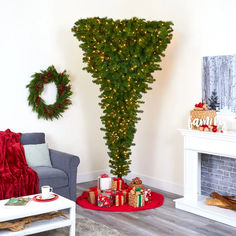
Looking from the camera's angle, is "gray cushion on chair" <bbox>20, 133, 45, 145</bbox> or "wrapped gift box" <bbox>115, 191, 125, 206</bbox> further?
"gray cushion on chair" <bbox>20, 133, 45, 145</bbox>

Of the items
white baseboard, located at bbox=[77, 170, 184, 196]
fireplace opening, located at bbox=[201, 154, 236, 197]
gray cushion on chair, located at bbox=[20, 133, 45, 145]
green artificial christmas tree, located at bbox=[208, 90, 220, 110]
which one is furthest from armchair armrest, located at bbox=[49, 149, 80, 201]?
green artificial christmas tree, located at bbox=[208, 90, 220, 110]

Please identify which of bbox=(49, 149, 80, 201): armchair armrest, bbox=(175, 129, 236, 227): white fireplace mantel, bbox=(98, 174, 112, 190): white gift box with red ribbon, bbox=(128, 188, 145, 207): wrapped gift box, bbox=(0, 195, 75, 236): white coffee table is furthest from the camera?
bbox=(98, 174, 112, 190): white gift box with red ribbon

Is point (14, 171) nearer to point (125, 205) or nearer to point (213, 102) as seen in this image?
point (125, 205)

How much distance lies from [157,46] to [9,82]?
73.8 inches

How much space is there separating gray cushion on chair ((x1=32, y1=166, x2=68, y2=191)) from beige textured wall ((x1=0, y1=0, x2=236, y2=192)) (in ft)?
3.12

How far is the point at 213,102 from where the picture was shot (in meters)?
4.39

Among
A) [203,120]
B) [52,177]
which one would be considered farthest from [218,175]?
[52,177]

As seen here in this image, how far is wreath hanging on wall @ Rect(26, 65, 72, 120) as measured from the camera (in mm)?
4930

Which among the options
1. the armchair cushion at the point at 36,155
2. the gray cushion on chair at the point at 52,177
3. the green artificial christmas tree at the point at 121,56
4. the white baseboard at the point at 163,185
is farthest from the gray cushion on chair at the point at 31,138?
the white baseboard at the point at 163,185

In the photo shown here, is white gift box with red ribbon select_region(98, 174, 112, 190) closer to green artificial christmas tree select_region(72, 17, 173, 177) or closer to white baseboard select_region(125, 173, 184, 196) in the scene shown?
green artificial christmas tree select_region(72, 17, 173, 177)

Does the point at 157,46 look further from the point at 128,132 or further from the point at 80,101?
the point at 80,101

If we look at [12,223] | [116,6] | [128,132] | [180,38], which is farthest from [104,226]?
[116,6]

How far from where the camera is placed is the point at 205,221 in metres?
3.90

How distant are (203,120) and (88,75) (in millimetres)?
2004
